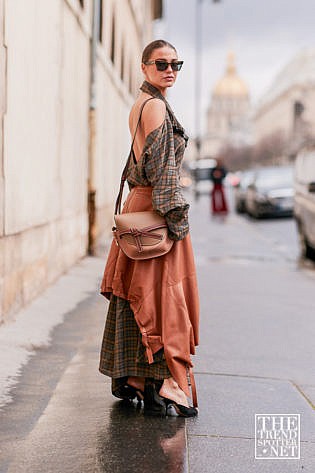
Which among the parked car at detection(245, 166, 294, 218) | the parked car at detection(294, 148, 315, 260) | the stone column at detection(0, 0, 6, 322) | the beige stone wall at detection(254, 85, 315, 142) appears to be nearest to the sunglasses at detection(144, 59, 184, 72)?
the stone column at detection(0, 0, 6, 322)

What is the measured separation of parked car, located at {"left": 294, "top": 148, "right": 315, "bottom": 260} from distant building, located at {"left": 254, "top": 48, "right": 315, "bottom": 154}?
97.7m

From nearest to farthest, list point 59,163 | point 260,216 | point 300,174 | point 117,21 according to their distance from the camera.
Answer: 1. point 59,163
2. point 300,174
3. point 117,21
4. point 260,216

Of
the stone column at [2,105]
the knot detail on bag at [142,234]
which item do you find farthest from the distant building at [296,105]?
the knot detail on bag at [142,234]

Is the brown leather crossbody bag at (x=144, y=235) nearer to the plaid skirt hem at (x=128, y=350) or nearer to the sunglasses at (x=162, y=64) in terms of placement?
the sunglasses at (x=162, y=64)

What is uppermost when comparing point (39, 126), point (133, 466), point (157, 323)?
point (39, 126)

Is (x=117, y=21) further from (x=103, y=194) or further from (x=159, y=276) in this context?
(x=159, y=276)

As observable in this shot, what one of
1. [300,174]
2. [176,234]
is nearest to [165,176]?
[176,234]

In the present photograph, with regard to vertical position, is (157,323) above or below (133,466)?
above

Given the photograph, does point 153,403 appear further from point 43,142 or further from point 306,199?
point 306,199

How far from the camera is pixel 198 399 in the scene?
5219mm

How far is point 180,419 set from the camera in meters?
4.76

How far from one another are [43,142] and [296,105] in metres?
119

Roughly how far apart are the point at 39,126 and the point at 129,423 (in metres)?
4.49

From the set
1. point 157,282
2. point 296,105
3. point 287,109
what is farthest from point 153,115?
point 287,109
